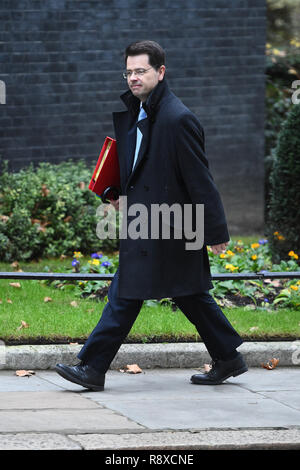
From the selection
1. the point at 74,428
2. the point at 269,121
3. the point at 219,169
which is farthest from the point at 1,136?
the point at 74,428

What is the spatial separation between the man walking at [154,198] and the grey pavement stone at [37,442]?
102cm

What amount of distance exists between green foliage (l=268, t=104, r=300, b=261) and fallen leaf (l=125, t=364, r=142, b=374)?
336 cm

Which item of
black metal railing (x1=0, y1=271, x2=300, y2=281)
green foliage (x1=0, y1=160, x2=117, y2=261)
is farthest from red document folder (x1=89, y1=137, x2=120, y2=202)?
green foliage (x1=0, y1=160, x2=117, y2=261)

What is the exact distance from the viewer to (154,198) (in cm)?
536

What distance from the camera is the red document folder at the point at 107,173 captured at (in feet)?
18.3

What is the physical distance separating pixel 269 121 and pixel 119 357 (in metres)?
7.27

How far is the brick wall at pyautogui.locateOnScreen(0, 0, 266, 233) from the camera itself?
35.6 feet

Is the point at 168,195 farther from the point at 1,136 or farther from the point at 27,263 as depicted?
the point at 1,136

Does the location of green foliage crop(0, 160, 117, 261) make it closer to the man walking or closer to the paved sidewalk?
the paved sidewalk

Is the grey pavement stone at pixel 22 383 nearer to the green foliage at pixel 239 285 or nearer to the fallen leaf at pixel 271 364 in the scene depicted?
the fallen leaf at pixel 271 364

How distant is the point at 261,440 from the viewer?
4484 mm

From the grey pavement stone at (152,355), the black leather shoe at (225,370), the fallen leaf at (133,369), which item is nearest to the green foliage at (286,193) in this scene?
the grey pavement stone at (152,355)
